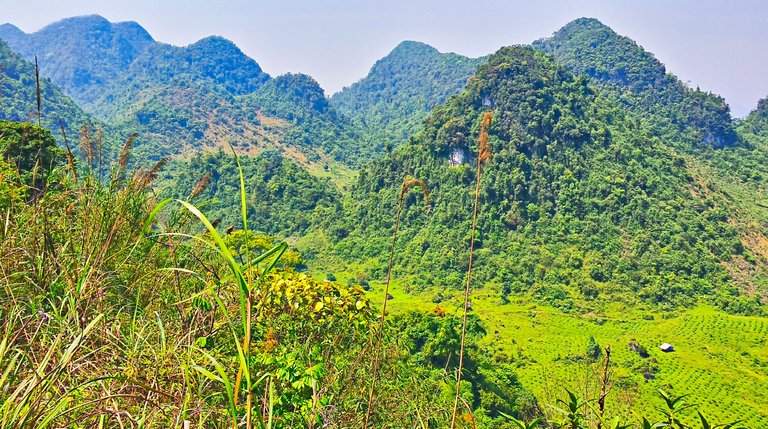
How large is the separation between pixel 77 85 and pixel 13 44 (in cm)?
2533

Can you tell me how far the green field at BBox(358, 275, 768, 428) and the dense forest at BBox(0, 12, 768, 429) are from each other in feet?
0.54

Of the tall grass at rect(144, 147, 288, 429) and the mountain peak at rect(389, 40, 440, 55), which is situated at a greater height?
the mountain peak at rect(389, 40, 440, 55)

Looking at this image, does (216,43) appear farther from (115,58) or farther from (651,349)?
(651,349)

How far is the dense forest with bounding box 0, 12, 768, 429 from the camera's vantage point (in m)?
1.37

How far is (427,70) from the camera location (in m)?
115

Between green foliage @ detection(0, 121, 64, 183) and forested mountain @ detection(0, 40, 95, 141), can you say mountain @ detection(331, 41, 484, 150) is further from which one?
green foliage @ detection(0, 121, 64, 183)

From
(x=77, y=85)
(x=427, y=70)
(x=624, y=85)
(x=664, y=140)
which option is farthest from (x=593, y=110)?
(x=77, y=85)

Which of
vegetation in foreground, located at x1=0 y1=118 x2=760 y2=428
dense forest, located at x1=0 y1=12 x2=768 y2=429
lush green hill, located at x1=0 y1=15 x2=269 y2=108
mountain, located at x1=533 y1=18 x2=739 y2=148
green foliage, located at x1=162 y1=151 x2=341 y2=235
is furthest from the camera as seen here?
lush green hill, located at x1=0 y1=15 x2=269 y2=108

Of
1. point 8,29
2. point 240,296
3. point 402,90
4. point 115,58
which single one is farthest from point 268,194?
point 8,29

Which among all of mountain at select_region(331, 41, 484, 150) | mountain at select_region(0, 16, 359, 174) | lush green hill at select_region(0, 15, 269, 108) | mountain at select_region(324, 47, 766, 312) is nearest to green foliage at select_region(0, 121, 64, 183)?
mountain at select_region(324, 47, 766, 312)

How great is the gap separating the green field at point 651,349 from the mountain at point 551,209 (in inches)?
90.0

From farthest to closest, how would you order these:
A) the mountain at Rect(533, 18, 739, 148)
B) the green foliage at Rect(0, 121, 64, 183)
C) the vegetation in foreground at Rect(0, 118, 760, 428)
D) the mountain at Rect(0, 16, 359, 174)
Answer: the mountain at Rect(0, 16, 359, 174), the mountain at Rect(533, 18, 739, 148), the green foliage at Rect(0, 121, 64, 183), the vegetation in foreground at Rect(0, 118, 760, 428)

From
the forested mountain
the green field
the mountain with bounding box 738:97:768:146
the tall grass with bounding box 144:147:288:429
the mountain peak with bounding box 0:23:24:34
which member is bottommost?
the green field

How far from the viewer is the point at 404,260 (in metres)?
37.1
